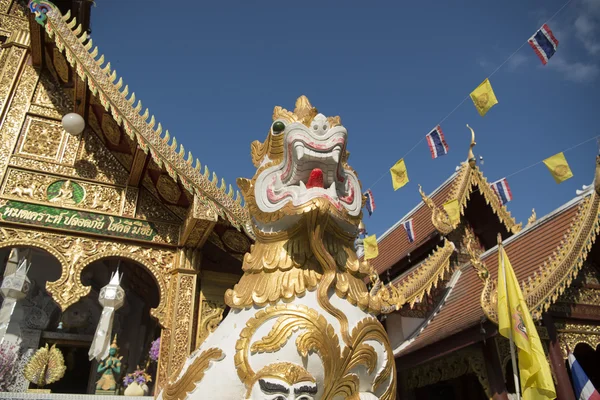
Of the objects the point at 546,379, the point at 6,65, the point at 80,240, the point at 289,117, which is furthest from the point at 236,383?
the point at 6,65

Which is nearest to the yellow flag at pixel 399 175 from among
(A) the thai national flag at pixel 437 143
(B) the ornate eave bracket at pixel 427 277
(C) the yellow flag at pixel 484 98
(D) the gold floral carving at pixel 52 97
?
(A) the thai national flag at pixel 437 143

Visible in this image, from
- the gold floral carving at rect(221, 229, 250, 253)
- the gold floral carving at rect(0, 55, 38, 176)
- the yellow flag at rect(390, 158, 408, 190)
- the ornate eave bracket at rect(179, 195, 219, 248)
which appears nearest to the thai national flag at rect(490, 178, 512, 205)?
the yellow flag at rect(390, 158, 408, 190)

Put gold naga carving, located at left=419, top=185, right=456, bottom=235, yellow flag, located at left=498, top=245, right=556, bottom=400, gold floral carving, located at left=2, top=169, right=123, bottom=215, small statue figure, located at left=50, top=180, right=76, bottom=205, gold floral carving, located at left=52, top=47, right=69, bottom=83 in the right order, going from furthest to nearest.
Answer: gold naga carving, located at left=419, top=185, right=456, bottom=235
gold floral carving, located at left=52, top=47, right=69, bottom=83
small statue figure, located at left=50, top=180, right=76, bottom=205
gold floral carving, located at left=2, top=169, right=123, bottom=215
yellow flag, located at left=498, top=245, right=556, bottom=400

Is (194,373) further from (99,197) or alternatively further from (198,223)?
(99,197)

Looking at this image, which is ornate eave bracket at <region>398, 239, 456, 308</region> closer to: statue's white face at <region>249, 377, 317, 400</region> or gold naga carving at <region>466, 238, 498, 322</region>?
gold naga carving at <region>466, 238, 498, 322</region>

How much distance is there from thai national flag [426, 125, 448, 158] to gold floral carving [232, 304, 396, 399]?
5.38 metres

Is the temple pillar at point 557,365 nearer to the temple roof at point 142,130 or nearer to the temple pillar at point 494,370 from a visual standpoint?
the temple pillar at point 494,370

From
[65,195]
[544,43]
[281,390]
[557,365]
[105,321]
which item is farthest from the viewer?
[544,43]

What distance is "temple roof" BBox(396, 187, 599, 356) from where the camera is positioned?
526 cm

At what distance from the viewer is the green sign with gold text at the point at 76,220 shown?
17.7 feet

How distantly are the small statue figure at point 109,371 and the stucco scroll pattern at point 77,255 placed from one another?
2.01 ft

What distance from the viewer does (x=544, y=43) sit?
5.98 meters

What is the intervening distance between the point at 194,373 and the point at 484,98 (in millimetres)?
5349

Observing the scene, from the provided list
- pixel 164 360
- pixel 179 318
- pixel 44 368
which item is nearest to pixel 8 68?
pixel 44 368
